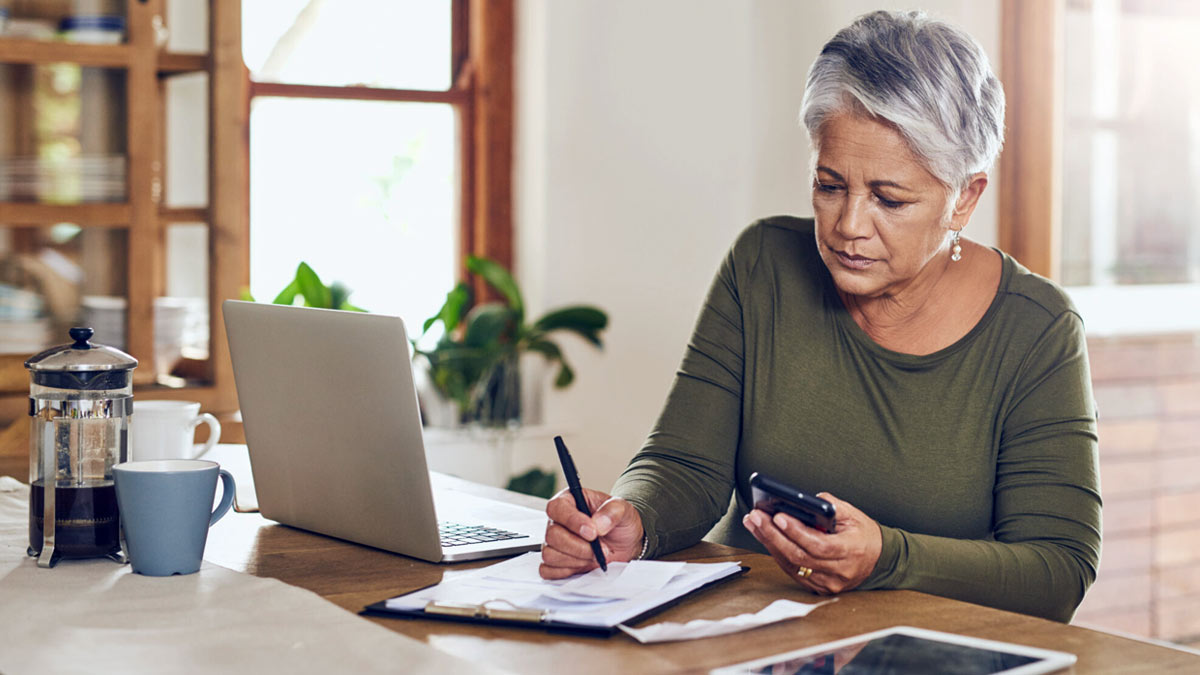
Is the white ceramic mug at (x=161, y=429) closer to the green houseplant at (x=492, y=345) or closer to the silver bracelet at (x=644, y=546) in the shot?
the silver bracelet at (x=644, y=546)

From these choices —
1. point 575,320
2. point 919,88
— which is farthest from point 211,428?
point 575,320

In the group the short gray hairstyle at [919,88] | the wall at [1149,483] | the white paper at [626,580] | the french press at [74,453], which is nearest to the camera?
the white paper at [626,580]

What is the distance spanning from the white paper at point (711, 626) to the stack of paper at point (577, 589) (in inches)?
1.4

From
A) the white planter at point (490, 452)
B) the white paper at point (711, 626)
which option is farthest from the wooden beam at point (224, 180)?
the white paper at point (711, 626)

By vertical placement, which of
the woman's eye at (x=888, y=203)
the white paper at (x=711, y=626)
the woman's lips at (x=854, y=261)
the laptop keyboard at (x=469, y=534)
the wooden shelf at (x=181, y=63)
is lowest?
the laptop keyboard at (x=469, y=534)

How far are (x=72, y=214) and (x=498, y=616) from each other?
1965mm

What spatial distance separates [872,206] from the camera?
1610 mm

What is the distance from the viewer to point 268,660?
99 centimetres

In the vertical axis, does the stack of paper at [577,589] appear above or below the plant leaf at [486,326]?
below

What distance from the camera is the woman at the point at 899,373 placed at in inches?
58.6

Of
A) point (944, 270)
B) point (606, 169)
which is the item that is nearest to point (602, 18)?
point (606, 169)

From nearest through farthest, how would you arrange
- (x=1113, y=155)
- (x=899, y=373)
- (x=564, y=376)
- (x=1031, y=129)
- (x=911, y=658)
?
1. (x=911, y=658)
2. (x=899, y=373)
3. (x=1031, y=129)
4. (x=1113, y=155)
5. (x=564, y=376)

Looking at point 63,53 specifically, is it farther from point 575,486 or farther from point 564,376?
point 575,486

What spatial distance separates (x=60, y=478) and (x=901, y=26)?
1130 millimetres
